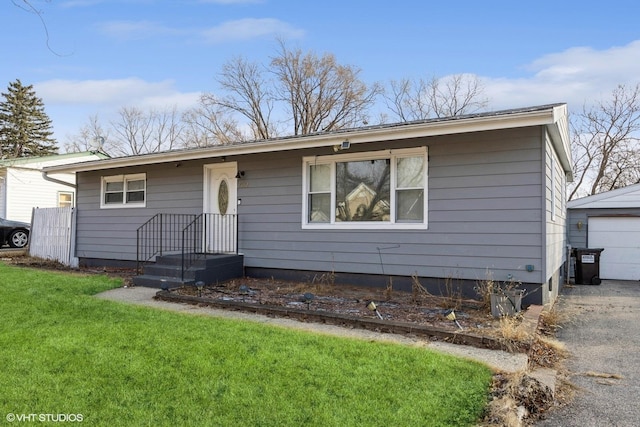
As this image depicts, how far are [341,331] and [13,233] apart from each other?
1548cm

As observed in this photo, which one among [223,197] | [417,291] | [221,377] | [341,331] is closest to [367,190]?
[417,291]

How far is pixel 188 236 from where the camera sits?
9.59m

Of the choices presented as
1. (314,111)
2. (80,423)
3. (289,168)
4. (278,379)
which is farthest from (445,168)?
(314,111)

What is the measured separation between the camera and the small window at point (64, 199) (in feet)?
63.6

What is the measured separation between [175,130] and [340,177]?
28083mm

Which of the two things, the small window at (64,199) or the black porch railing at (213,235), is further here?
the small window at (64,199)

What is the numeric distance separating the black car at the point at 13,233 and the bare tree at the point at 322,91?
54.9ft

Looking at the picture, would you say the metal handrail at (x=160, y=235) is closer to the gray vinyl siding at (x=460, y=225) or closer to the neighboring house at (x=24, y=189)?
the gray vinyl siding at (x=460, y=225)

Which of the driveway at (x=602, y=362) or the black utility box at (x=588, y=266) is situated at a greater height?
the black utility box at (x=588, y=266)

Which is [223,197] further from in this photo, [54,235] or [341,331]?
[54,235]

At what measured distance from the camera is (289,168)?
27.3ft

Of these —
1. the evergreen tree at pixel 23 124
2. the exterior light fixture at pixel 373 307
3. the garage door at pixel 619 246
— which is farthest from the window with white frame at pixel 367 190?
the evergreen tree at pixel 23 124

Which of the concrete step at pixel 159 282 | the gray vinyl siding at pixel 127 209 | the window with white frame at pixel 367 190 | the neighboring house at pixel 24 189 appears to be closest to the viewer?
the window with white frame at pixel 367 190

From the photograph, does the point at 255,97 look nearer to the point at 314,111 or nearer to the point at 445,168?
the point at 314,111
